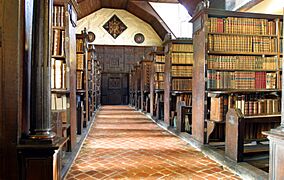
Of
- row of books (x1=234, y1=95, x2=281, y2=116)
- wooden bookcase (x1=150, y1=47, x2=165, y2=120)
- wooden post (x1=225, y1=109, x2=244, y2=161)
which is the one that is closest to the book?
row of books (x1=234, y1=95, x2=281, y2=116)

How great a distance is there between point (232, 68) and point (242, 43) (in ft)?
1.37

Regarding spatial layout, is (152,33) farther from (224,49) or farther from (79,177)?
(79,177)

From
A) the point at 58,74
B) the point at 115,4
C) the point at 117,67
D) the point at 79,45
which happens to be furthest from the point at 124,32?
the point at 58,74

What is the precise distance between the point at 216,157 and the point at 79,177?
1667 mm

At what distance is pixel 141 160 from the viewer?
3531 mm

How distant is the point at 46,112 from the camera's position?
2006 mm

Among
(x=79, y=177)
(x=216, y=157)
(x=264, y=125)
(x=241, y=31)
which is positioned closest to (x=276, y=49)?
Answer: (x=241, y=31)

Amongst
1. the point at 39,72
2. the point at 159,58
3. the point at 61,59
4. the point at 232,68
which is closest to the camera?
the point at 39,72

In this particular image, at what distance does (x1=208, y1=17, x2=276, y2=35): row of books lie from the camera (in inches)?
169

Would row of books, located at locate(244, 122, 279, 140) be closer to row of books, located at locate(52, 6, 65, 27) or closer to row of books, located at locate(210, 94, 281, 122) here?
row of books, located at locate(210, 94, 281, 122)

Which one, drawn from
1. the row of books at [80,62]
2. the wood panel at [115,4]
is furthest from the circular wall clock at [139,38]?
the row of books at [80,62]

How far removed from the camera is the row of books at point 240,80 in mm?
4293

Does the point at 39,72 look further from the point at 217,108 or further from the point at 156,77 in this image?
the point at 156,77

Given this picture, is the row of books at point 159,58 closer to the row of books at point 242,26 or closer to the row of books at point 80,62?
the row of books at point 80,62
